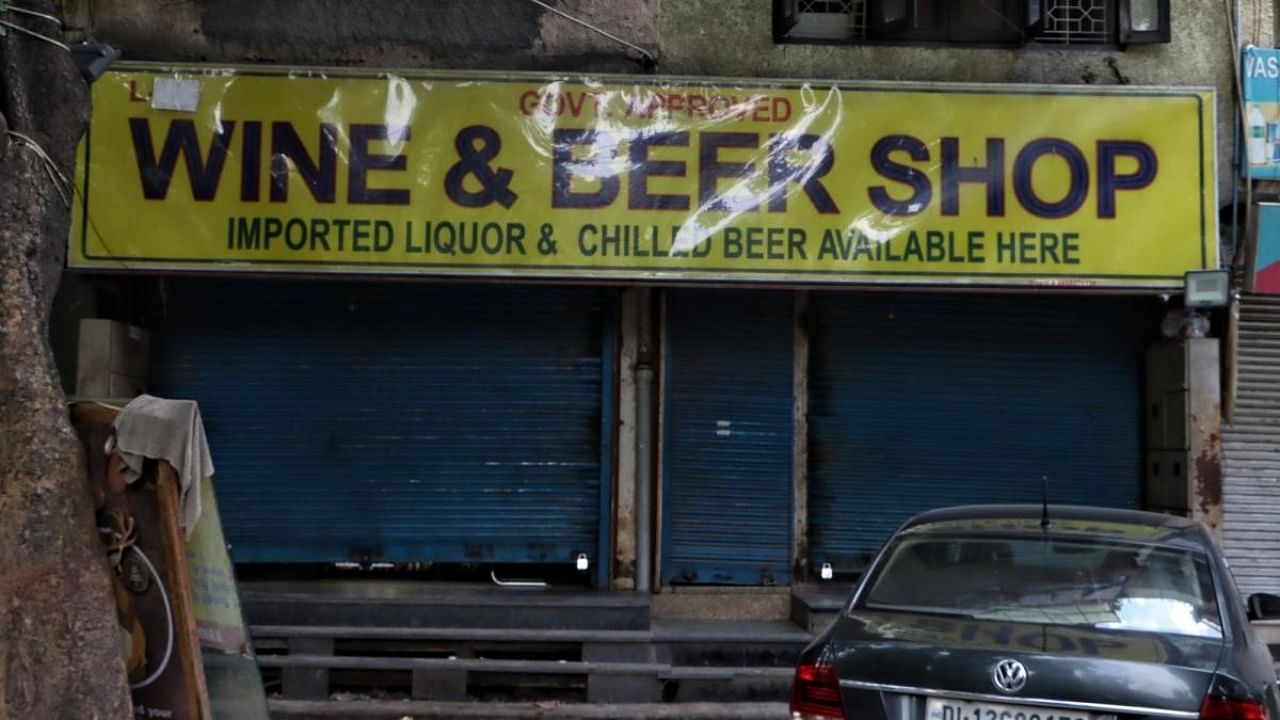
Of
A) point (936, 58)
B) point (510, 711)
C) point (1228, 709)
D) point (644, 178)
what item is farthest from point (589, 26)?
point (1228, 709)

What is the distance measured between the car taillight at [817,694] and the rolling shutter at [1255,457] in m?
5.99

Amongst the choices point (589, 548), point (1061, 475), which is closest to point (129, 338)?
point (589, 548)

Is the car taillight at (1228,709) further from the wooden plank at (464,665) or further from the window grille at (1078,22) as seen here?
the window grille at (1078,22)

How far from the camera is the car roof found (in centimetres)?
517

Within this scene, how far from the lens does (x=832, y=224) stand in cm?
865

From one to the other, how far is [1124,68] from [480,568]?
21.2ft

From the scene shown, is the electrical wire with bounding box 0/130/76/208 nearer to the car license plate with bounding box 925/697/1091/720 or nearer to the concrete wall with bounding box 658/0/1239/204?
the car license plate with bounding box 925/697/1091/720

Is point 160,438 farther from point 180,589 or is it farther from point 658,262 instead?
point 658,262

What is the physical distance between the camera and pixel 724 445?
367 inches

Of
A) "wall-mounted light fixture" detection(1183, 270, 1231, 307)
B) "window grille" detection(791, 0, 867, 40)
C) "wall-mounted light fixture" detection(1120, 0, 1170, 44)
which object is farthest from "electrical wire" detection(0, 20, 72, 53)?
"wall-mounted light fixture" detection(1120, 0, 1170, 44)

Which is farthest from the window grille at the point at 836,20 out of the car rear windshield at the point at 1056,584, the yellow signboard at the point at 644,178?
the car rear windshield at the point at 1056,584

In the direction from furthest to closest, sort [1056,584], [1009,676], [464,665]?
1. [464,665]
2. [1056,584]
3. [1009,676]

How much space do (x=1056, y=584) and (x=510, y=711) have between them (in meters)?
4.04

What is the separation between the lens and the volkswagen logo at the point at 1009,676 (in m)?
4.21
